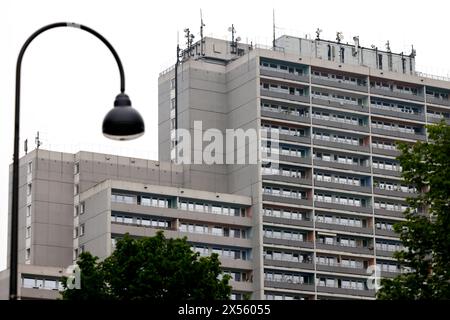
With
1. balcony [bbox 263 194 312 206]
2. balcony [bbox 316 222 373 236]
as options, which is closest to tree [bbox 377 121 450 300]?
balcony [bbox 263 194 312 206]

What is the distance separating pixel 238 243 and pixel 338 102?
78.4 ft

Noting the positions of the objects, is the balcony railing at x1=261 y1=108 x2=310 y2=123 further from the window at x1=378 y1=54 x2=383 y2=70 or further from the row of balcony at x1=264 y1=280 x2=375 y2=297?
the row of balcony at x1=264 y1=280 x2=375 y2=297

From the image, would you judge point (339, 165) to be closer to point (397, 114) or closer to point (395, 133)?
point (395, 133)

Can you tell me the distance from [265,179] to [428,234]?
100989 mm

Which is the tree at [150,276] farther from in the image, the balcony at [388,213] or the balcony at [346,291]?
the balcony at [388,213]

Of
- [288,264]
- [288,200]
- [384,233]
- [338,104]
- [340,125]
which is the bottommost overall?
[288,264]

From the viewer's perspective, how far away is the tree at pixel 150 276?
74438 mm

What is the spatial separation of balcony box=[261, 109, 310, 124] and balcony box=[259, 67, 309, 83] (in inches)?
166

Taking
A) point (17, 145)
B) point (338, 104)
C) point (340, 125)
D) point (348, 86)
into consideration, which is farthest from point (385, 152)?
point (17, 145)

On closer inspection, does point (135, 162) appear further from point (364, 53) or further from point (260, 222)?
point (364, 53)

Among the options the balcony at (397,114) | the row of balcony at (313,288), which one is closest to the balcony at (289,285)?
the row of balcony at (313,288)

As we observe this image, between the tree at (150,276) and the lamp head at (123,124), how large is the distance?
44.1 metres

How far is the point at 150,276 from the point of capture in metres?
74.9

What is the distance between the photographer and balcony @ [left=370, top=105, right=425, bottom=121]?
17262 cm
